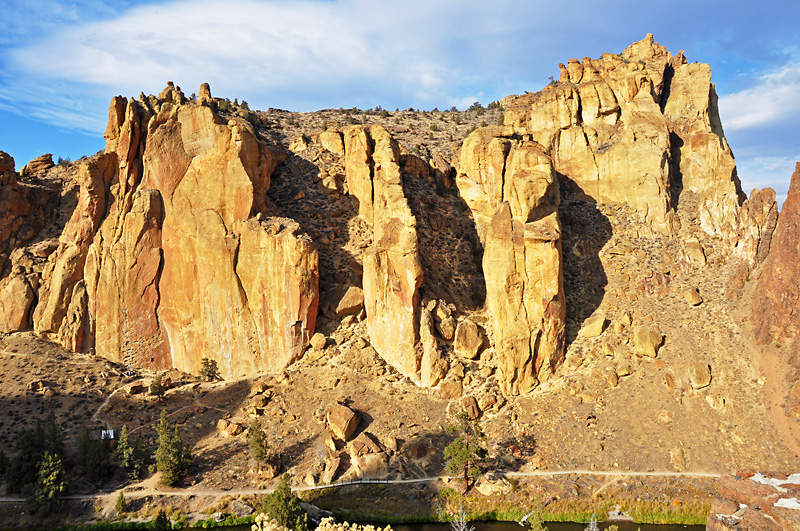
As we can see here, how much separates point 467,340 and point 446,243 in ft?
40.6

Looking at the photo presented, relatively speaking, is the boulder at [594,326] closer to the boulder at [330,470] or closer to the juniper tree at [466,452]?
the juniper tree at [466,452]

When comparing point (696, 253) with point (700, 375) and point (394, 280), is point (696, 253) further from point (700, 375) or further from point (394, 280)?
point (394, 280)

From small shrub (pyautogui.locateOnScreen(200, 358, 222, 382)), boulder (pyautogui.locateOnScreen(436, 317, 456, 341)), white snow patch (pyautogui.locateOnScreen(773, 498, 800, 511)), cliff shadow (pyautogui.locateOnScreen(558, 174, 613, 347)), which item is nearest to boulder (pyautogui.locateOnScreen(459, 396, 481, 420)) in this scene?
boulder (pyautogui.locateOnScreen(436, 317, 456, 341))

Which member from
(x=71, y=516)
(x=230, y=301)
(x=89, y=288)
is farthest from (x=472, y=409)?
(x=89, y=288)

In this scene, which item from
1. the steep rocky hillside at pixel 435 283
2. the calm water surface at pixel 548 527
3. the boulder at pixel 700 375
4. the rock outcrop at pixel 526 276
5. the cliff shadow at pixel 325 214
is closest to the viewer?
the calm water surface at pixel 548 527

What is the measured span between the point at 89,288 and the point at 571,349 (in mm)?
47560

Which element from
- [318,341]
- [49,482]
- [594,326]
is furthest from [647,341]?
[49,482]

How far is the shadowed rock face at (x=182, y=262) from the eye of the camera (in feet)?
175

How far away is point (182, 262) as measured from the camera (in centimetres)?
5516

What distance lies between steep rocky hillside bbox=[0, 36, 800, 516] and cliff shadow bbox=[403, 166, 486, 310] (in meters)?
0.25

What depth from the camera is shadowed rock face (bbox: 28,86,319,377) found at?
53406mm

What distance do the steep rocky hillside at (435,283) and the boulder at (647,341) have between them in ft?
0.62

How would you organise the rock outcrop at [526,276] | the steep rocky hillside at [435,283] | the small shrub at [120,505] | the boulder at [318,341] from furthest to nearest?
the boulder at [318,341] < the rock outcrop at [526,276] < the steep rocky hillside at [435,283] < the small shrub at [120,505]

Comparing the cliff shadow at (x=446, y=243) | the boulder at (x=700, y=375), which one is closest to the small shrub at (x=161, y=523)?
the cliff shadow at (x=446, y=243)
